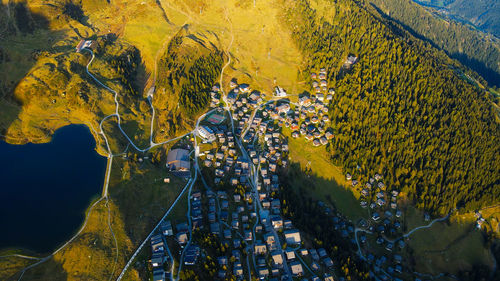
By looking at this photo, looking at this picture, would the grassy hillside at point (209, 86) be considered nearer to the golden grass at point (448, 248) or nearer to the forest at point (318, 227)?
the forest at point (318, 227)

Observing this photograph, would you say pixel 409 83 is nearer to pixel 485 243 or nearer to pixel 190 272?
pixel 485 243

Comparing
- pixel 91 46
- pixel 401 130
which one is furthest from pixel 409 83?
pixel 91 46

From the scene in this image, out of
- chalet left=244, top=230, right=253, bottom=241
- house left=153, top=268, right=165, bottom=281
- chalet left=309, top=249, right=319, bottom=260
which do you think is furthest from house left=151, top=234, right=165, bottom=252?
chalet left=309, top=249, right=319, bottom=260

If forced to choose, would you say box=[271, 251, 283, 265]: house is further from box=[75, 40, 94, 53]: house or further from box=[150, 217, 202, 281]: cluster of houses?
box=[75, 40, 94, 53]: house

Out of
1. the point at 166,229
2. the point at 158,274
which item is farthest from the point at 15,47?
the point at 158,274

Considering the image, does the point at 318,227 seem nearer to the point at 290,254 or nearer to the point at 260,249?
the point at 290,254
